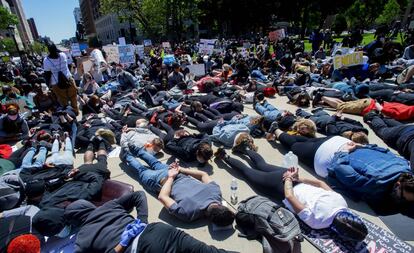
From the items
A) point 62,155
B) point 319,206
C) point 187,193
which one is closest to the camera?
point 319,206

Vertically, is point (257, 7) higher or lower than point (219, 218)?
higher

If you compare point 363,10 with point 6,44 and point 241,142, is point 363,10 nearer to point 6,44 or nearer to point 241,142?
point 241,142

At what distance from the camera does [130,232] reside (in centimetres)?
258

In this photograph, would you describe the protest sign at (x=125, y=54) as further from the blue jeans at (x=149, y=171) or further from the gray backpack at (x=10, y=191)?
the gray backpack at (x=10, y=191)

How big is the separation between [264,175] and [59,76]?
23.7ft

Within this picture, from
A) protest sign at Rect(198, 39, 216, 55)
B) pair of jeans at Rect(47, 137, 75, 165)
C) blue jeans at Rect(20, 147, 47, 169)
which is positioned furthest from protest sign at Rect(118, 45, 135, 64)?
blue jeans at Rect(20, 147, 47, 169)

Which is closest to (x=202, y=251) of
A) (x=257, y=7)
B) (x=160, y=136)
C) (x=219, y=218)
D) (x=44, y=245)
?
(x=219, y=218)

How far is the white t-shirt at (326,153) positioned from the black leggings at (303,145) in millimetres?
106

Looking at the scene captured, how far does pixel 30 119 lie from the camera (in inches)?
300

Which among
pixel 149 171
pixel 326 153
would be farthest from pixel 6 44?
pixel 326 153

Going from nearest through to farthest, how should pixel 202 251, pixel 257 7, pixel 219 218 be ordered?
pixel 202 251, pixel 219 218, pixel 257 7

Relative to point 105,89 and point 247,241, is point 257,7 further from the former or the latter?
point 247,241

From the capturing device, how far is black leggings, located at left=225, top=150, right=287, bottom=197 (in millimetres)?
3424

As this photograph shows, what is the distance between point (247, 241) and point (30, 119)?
7511mm
